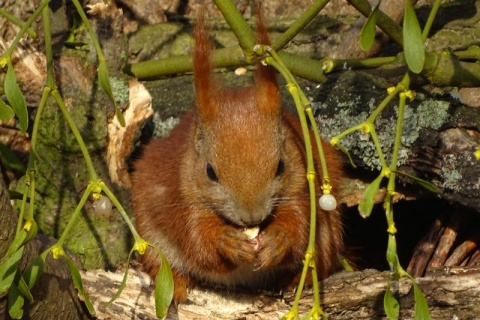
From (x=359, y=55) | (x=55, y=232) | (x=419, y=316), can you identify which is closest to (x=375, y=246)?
(x=359, y=55)

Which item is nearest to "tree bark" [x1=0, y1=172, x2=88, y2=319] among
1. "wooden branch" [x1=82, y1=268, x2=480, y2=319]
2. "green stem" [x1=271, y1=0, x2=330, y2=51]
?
"wooden branch" [x1=82, y1=268, x2=480, y2=319]

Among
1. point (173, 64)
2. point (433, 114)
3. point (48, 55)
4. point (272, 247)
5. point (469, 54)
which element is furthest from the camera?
point (173, 64)

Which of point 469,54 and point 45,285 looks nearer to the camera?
point 45,285

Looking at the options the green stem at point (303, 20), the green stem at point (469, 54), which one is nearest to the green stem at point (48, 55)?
the green stem at point (303, 20)

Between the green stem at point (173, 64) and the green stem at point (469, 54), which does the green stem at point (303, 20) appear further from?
the green stem at point (469, 54)

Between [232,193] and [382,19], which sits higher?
[382,19]

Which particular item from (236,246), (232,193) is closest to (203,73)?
(232,193)

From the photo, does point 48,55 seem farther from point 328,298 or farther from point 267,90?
point 328,298
